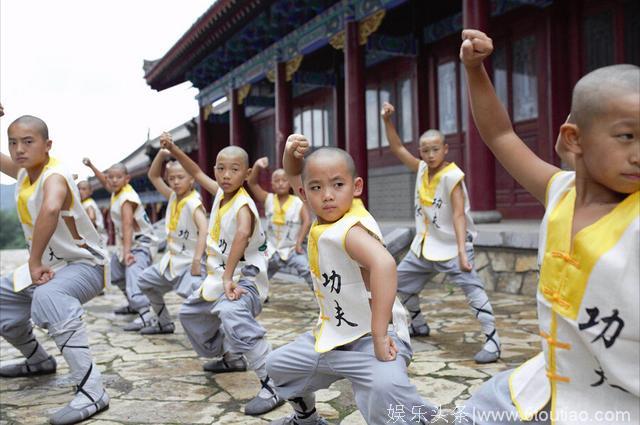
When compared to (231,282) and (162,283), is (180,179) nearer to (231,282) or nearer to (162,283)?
(162,283)

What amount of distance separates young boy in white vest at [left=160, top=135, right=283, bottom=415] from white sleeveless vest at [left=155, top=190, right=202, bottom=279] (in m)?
0.94

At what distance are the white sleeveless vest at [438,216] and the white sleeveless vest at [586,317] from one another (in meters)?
2.73

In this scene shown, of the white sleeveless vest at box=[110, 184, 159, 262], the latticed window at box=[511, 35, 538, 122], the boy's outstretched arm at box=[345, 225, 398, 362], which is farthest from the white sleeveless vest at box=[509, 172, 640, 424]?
the latticed window at box=[511, 35, 538, 122]

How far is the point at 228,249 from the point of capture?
3.84m

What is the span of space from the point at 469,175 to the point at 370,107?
5.01 metres

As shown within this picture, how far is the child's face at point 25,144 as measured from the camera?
3.49m

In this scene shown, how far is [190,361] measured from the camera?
4.46 m

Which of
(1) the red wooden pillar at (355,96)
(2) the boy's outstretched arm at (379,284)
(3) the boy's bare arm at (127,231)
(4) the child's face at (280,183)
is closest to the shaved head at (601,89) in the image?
Answer: (2) the boy's outstretched arm at (379,284)

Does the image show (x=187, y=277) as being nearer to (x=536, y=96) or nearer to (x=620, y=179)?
(x=620, y=179)

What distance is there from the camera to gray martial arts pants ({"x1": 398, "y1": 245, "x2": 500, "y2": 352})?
4.14 metres

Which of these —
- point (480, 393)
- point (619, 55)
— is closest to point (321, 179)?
point (480, 393)

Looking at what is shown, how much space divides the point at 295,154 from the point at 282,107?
372 inches

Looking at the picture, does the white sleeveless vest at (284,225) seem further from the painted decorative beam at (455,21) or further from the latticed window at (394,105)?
the latticed window at (394,105)

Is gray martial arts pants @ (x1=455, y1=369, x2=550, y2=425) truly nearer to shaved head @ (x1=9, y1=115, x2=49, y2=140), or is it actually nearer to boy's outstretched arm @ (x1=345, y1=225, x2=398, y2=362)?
boy's outstretched arm @ (x1=345, y1=225, x2=398, y2=362)
